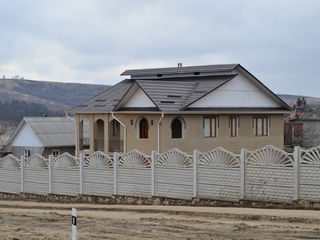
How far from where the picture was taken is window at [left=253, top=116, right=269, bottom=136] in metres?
35.4

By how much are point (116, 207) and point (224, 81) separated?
16.3m

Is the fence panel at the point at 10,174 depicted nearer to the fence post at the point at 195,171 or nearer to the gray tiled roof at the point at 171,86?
the gray tiled roof at the point at 171,86

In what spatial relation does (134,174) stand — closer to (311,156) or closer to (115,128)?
(311,156)

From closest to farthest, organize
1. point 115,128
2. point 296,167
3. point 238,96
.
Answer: point 296,167 < point 238,96 < point 115,128

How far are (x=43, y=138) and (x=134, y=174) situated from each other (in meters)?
28.6

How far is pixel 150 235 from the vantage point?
1266cm

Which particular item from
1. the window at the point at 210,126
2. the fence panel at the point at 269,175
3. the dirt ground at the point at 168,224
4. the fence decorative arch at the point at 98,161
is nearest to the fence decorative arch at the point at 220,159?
the fence panel at the point at 269,175

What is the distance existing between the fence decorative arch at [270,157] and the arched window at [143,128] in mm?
16198

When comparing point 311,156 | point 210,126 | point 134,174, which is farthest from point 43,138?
point 311,156

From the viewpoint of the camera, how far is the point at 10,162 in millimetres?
25609

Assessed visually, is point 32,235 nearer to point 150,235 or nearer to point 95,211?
point 150,235

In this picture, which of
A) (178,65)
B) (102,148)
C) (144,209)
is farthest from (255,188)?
(178,65)

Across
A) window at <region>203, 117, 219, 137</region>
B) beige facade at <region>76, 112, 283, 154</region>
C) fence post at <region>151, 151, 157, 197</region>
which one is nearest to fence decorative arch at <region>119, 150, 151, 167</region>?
fence post at <region>151, 151, 157, 197</region>

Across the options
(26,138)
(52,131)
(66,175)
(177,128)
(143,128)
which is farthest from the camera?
(26,138)
